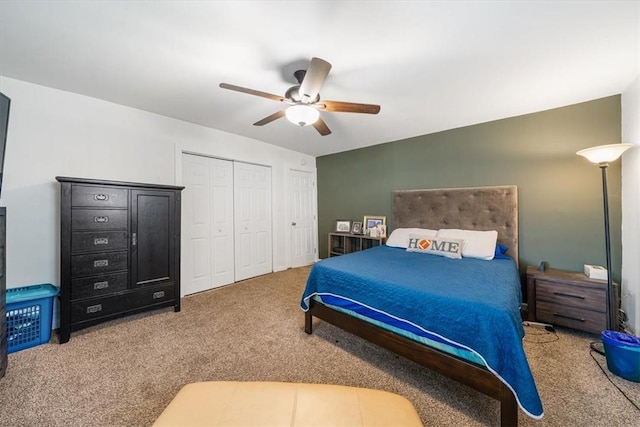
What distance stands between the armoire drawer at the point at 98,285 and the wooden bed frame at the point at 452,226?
6.38 ft

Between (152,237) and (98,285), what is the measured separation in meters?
0.62

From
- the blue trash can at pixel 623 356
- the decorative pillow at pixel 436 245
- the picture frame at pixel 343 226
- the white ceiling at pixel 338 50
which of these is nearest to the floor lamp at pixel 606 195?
the blue trash can at pixel 623 356

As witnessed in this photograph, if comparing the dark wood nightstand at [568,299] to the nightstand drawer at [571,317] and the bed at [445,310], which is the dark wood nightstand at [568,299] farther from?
the bed at [445,310]

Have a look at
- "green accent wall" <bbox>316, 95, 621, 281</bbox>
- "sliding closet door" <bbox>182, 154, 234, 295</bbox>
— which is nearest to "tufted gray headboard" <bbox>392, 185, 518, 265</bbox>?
"green accent wall" <bbox>316, 95, 621, 281</bbox>

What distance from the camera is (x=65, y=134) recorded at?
2.48 metres

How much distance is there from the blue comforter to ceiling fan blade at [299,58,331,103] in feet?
4.91

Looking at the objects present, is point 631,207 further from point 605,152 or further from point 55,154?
point 55,154

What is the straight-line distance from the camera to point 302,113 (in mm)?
2023

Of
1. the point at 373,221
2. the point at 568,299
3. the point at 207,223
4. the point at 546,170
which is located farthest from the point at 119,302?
the point at 546,170

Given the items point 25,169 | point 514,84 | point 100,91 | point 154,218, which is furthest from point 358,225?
point 25,169

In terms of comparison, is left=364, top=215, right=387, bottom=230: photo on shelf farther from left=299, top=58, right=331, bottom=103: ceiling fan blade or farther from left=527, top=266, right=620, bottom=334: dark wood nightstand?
left=299, top=58, right=331, bottom=103: ceiling fan blade

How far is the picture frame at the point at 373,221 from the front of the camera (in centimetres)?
422

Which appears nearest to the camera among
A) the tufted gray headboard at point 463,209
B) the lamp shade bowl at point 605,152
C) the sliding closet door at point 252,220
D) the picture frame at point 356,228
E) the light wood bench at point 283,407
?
the light wood bench at point 283,407

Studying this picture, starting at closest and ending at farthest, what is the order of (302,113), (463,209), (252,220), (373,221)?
1. (302,113)
2. (463,209)
3. (252,220)
4. (373,221)
